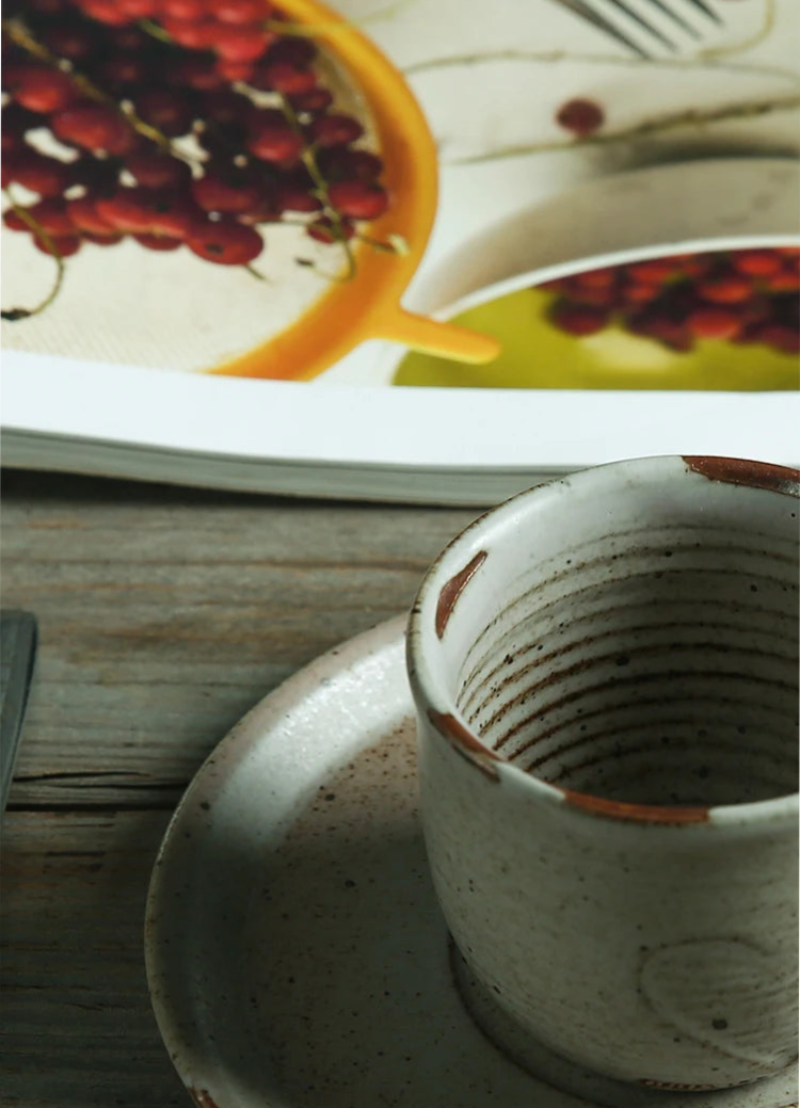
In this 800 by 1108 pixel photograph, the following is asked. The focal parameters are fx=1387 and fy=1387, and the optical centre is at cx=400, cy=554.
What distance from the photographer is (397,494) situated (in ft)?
1.93

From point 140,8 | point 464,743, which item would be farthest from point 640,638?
point 140,8

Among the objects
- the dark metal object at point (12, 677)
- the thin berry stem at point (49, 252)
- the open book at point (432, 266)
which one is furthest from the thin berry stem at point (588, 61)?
the dark metal object at point (12, 677)

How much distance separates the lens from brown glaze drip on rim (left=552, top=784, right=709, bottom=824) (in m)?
0.27

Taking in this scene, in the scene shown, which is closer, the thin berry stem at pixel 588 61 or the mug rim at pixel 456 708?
the mug rim at pixel 456 708

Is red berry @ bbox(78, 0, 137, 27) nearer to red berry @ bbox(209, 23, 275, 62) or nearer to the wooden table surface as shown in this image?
red berry @ bbox(209, 23, 275, 62)

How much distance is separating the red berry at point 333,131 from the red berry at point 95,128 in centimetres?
9

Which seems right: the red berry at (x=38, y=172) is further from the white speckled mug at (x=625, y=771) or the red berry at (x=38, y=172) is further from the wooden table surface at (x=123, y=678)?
the white speckled mug at (x=625, y=771)

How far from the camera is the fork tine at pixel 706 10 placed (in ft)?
2.49

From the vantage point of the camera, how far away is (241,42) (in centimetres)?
74

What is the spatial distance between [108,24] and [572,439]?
37cm

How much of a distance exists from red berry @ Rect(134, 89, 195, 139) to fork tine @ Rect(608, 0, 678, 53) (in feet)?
0.80

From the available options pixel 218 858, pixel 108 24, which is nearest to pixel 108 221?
pixel 108 24

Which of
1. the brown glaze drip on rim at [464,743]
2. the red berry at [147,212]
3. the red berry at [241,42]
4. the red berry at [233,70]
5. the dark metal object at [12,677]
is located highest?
the brown glaze drip on rim at [464,743]

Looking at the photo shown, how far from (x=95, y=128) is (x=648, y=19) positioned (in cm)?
30
